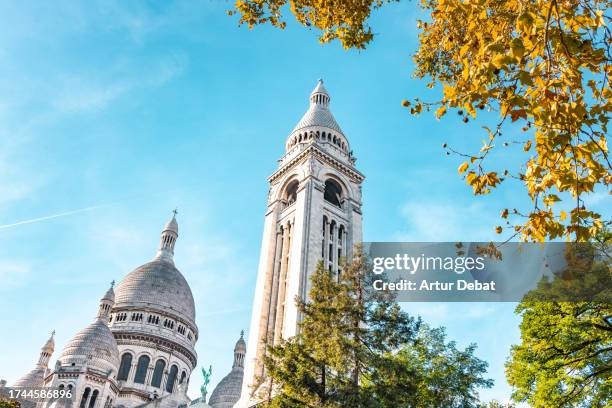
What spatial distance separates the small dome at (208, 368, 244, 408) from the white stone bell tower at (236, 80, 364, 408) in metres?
23.9

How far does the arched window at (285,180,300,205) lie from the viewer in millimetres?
50969

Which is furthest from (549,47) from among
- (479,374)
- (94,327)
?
(94,327)

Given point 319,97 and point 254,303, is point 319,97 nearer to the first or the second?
point 319,97

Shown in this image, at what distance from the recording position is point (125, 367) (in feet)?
214

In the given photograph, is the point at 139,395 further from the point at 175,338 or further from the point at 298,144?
the point at 298,144

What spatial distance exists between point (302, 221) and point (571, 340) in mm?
28548

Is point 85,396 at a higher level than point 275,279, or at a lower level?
lower

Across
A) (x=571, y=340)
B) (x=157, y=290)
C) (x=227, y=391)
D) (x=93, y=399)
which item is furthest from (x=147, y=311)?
(x=571, y=340)

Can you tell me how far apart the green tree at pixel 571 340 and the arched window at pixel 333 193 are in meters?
33.3

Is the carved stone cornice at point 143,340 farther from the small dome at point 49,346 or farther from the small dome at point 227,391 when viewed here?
the small dome at point 49,346

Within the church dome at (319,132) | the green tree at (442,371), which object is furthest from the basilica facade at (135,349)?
the green tree at (442,371)

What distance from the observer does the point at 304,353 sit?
19.3 metres

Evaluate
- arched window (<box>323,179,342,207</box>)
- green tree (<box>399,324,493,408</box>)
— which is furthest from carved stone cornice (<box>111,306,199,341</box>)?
green tree (<box>399,324,493,408</box>)

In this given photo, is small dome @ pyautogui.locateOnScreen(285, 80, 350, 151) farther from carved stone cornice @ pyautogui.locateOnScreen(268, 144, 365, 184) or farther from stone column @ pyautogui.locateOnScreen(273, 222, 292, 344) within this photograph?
stone column @ pyautogui.locateOnScreen(273, 222, 292, 344)
